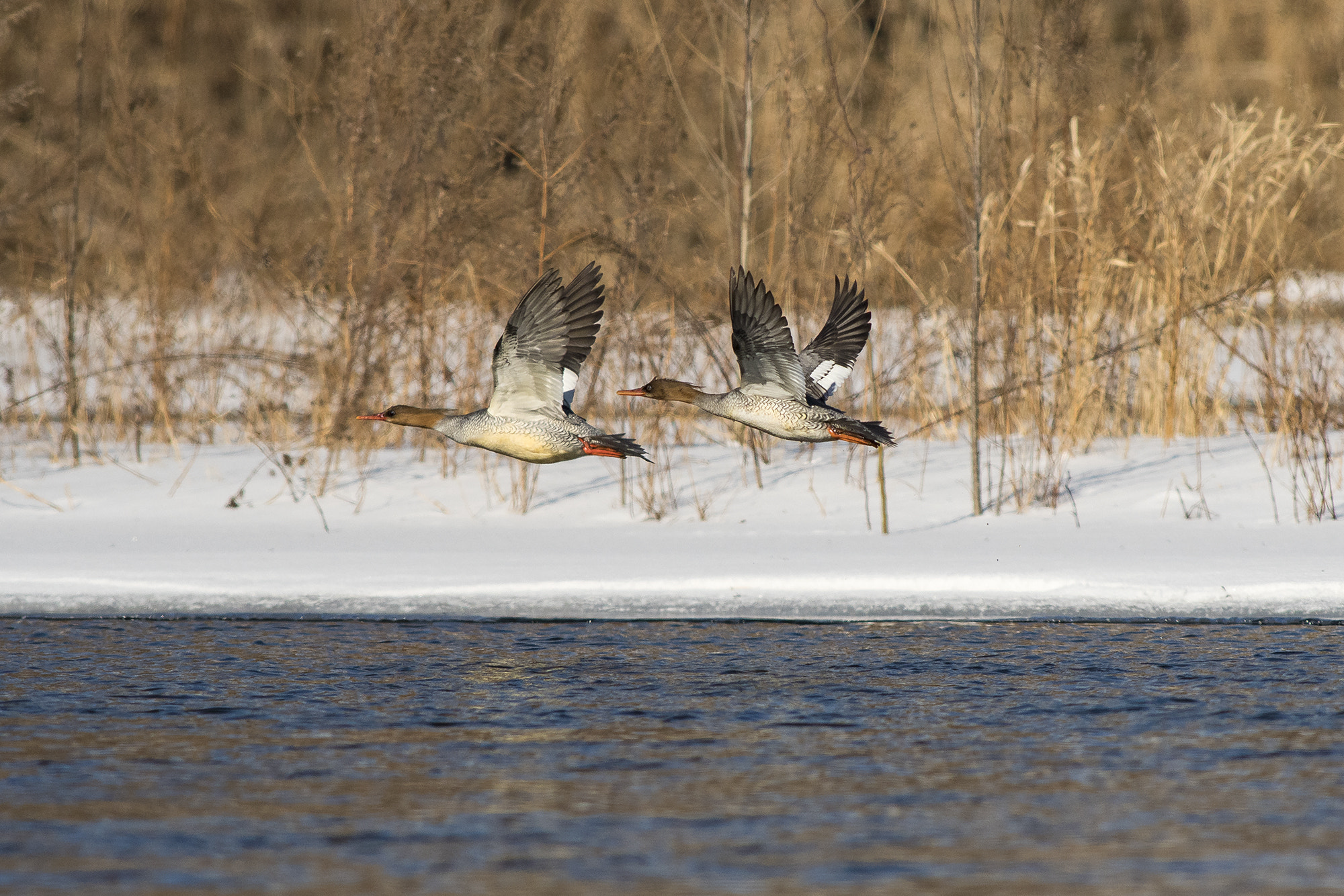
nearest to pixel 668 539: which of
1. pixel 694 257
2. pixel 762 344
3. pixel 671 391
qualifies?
pixel 671 391

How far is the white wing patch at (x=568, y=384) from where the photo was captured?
617 centimetres

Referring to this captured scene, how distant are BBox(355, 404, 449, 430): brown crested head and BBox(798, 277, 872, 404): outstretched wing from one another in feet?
4.79

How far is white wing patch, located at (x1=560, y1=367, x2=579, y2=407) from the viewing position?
6.17m

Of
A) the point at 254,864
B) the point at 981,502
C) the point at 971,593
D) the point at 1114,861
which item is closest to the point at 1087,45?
the point at 981,502

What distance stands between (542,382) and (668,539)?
7.74ft

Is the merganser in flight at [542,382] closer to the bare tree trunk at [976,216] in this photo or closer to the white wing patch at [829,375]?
the white wing patch at [829,375]

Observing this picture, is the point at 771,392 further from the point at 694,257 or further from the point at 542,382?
the point at 694,257

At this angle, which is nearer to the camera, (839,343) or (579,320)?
(579,320)

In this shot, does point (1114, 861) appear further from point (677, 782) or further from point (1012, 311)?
point (1012, 311)

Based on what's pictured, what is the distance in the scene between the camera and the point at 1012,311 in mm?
9508

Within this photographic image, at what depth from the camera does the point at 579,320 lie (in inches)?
240

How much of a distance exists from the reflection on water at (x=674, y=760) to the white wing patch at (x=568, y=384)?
0.88 meters

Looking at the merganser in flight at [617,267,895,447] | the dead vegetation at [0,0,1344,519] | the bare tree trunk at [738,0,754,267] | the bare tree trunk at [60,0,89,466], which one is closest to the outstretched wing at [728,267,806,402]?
the merganser in flight at [617,267,895,447]

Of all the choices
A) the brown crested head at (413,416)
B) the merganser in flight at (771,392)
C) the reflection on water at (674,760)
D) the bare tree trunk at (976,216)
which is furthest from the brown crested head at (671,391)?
the bare tree trunk at (976,216)
